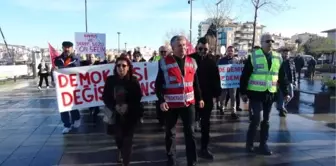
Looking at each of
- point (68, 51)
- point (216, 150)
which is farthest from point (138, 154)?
point (68, 51)

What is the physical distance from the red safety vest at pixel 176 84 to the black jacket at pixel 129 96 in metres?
0.43

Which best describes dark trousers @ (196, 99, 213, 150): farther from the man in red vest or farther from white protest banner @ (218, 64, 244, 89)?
white protest banner @ (218, 64, 244, 89)

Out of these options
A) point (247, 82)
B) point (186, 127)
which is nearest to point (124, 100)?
point (186, 127)

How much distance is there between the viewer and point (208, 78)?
5406 mm

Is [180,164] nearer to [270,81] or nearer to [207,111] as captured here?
[207,111]

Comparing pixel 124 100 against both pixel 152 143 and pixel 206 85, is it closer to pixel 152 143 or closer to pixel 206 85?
pixel 206 85

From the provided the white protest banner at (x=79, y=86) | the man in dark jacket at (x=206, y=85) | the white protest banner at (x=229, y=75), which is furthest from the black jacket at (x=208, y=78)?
the white protest banner at (x=229, y=75)

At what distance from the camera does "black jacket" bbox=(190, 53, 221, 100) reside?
5371 mm

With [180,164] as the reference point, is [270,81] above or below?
above

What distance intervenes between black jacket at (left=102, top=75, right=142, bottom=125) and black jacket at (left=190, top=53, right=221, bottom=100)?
49.5 inches

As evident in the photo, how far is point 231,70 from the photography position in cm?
974

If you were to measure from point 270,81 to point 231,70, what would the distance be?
4.36 meters

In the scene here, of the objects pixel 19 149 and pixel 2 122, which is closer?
pixel 19 149

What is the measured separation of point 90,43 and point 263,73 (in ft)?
31.2
